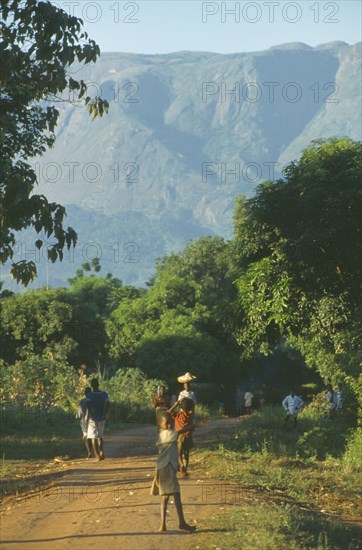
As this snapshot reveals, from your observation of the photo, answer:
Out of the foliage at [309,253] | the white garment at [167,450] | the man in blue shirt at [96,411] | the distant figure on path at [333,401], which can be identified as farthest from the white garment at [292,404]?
the white garment at [167,450]

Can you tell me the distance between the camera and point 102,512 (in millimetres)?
14562

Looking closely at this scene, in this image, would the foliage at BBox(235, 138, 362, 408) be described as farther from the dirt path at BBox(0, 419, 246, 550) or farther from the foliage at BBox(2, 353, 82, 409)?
the foliage at BBox(2, 353, 82, 409)

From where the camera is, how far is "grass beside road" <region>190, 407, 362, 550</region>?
12773 mm

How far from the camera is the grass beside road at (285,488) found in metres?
12.8

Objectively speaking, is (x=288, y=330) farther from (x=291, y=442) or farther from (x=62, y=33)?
(x=62, y=33)

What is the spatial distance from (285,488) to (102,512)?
16.0 feet

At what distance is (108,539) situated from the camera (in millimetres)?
12562

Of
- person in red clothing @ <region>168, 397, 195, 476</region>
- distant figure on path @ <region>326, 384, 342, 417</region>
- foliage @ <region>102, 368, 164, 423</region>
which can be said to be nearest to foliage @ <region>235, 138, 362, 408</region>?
person in red clothing @ <region>168, 397, 195, 476</region>

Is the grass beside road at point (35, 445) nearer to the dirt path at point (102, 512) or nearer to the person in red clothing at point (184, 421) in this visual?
the dirt path at point (102, 512)

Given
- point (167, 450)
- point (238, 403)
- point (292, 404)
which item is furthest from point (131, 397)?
point (238, 403)

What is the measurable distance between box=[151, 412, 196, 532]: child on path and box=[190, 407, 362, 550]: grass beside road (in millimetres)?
621

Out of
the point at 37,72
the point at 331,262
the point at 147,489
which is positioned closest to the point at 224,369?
the point at 331,262

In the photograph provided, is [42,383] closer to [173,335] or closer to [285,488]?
[173,335]

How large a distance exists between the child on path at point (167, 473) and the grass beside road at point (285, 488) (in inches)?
24.4
